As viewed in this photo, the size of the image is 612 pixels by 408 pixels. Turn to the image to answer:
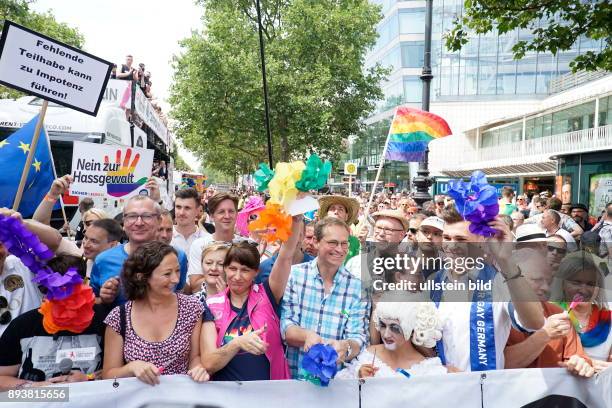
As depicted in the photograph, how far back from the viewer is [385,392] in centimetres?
266

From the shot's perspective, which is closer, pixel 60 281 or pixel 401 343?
pixel 60 281

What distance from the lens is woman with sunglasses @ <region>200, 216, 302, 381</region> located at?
2.72 m

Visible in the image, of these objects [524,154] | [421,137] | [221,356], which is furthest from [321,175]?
[524,154]

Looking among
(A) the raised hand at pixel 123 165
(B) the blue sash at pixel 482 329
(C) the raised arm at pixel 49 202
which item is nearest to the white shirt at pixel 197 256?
(C) the raised arm at pixel 49 202

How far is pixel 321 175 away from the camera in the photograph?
8.82ft

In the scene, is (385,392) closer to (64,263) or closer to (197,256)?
(64,263)

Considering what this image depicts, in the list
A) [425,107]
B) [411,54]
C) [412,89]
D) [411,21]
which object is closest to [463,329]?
[425,107]

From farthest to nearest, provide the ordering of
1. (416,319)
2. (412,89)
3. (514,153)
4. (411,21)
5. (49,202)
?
(412,89) → (411,21) → (514,153) → (49,202) → (416,319)

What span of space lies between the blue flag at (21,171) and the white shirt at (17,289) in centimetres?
188

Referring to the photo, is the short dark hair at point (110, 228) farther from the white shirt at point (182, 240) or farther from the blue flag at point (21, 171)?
the blue flag at point (21, 171)

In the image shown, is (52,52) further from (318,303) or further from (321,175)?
(318,303)

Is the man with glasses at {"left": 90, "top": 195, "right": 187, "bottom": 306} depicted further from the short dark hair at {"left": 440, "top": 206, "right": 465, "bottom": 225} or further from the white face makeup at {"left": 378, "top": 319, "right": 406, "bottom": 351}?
the short dark hair at {"left": 440, "top": 206, "right": 465, "bottom": 225}

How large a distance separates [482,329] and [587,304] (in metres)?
0.75

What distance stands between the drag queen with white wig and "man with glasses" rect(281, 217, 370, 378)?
0.09 m
